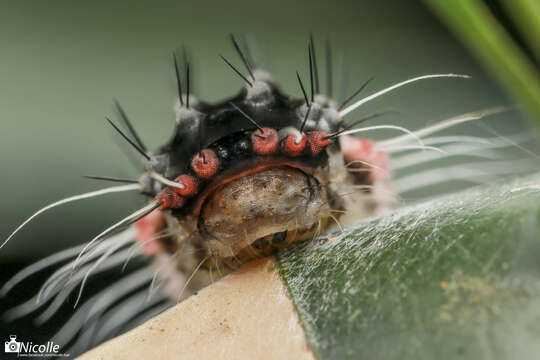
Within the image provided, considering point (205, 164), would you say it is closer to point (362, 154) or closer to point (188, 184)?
point (188, 184)

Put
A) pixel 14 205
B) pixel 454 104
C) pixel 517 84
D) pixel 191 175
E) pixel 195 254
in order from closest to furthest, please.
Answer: pixel 191 175
pixel 195 254
pixel 517 84
pixel 14 205
pixel 454 104

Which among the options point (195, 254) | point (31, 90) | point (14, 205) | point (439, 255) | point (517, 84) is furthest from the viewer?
point (31, 90)

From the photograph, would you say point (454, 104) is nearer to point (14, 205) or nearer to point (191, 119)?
point (191, 119)

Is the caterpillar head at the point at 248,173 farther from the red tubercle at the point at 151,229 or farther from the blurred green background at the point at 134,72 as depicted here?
the blurred green background at the point at 134,72

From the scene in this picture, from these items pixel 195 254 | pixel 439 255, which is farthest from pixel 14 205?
pixel 439 255

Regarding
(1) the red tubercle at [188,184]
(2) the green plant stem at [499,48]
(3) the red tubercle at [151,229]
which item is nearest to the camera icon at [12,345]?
(3) the red tubercle at [151,229]

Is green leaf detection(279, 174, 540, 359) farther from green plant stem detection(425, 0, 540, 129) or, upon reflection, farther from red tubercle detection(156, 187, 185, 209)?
green plant stem detection(425, 0, 540, 129)

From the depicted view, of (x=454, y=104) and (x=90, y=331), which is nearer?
(x=90, y=331)
